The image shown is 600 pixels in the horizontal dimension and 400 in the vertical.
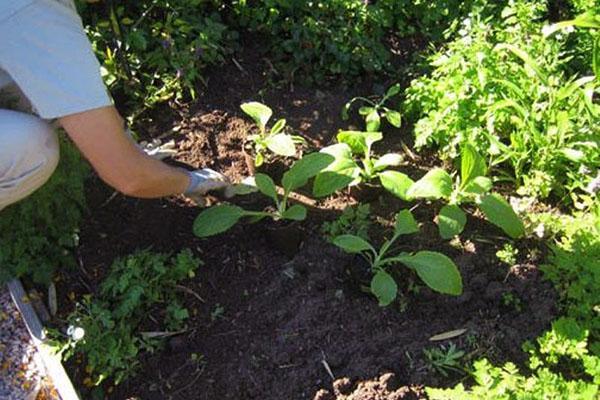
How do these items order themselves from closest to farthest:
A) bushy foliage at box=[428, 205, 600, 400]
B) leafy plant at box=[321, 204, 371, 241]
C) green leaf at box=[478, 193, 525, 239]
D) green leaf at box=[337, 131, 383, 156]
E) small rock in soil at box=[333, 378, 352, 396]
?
bushy foliage at box=[428, 205, 600, 400] → small rock in soil at box=[333, 378, 352, 396] → green leaf at box=[478, 193, 525, 239] → leafy plant at box=[321, 204, 371, 241] → green leaf at box=[337, 131, 383, 156]

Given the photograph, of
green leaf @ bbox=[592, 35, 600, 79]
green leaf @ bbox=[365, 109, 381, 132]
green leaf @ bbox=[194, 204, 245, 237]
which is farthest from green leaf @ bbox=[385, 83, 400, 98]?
green leaf @ bbox=[194, 204, 245, 237]

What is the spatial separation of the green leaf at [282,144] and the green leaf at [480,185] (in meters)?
0.75

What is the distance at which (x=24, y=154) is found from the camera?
9.44 ft

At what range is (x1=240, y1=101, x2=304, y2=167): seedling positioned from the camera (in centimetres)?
338

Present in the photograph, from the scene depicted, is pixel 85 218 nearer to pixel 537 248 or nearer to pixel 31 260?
pixel 31 260

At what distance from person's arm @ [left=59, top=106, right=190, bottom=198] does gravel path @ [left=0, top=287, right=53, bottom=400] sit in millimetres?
823

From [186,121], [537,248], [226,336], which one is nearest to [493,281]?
[537,248]

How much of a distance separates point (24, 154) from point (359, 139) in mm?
1392

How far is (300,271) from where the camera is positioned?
10.3ft

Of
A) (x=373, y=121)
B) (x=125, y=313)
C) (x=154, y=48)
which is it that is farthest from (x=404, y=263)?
(x=154, y=48)

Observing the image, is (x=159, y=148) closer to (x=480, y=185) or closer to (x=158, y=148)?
(x=158, y=148)

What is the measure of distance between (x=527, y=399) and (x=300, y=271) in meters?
1.08

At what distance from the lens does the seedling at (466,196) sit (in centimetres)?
312

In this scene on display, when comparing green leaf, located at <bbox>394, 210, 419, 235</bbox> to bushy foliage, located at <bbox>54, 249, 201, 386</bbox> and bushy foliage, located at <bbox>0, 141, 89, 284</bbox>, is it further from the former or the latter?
bushy foliage, located at <bbox>0, 141, 89, 284</bbox>
